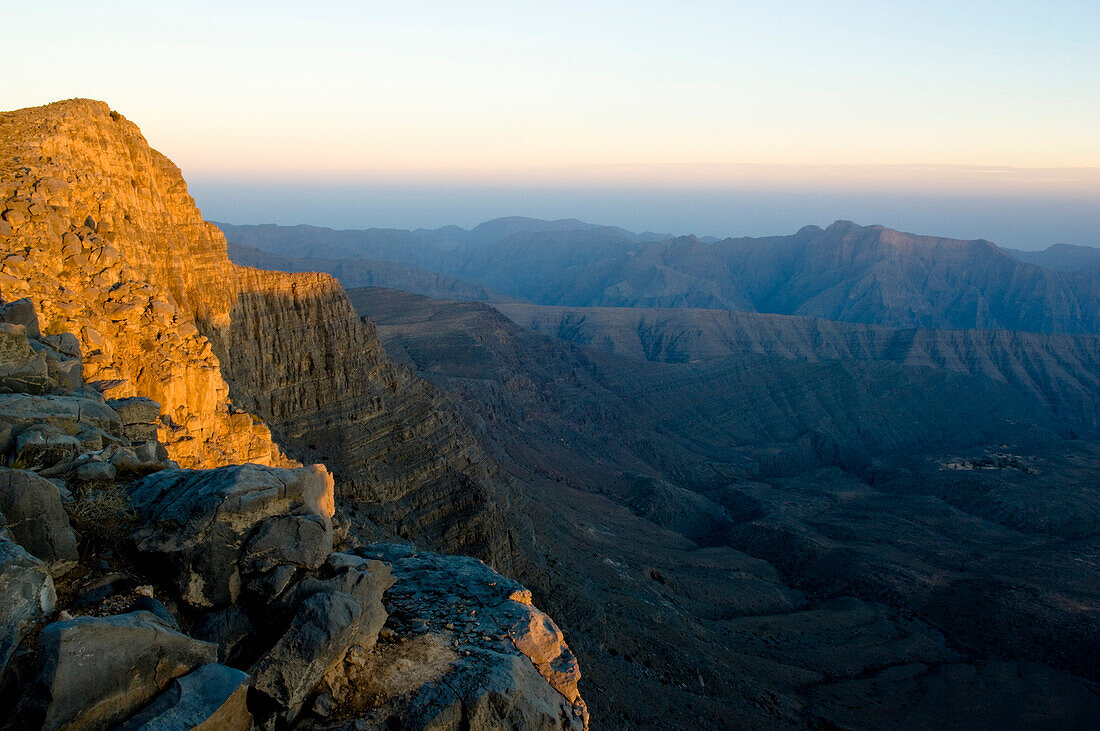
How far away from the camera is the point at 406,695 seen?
7.35 metres

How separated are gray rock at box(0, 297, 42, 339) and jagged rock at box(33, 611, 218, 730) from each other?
7.99m

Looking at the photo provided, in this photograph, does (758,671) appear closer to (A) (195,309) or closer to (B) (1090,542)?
(A) (195,309)

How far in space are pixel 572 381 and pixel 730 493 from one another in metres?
30.0

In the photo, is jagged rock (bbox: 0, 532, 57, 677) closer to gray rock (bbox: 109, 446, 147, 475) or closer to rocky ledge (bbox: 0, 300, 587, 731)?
rocky ledge (bbox: 0, 300, 587, 731)

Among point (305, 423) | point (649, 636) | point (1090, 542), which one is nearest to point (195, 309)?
point (305, 423)

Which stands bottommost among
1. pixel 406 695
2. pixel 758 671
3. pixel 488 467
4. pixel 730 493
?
pixel 730 493

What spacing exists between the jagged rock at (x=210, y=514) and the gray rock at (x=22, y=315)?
17.6 feet

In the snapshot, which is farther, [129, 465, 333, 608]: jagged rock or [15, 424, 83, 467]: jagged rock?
[15, 424, 83, 467]: jagged rock

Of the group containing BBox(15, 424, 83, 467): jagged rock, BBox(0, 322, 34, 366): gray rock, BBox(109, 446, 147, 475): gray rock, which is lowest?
BBox(109, 446, 147, 475): gray rock

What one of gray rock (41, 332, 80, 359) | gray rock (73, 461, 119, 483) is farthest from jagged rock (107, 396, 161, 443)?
gray rock (73, 461, 119, 483)

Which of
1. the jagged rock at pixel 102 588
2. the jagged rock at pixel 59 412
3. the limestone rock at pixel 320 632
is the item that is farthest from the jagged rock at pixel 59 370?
the limestone rock at pixel 320 632

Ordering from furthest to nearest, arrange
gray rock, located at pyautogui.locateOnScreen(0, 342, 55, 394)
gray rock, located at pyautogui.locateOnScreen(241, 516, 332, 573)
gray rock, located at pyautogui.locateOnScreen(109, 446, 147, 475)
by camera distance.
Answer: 1. gray rock, located at pyautogui.locateOnScreen(0, 342, 55, 394)
2. gray rock, located at pyautogui.locateOnScreen(109, 446, 147, 475)
3. gray rock, located at pyautogui.locateOnScreen(241, 516, 332, 573)

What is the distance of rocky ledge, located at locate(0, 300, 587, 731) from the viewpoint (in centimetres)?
597

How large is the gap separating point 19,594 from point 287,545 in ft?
8.41
